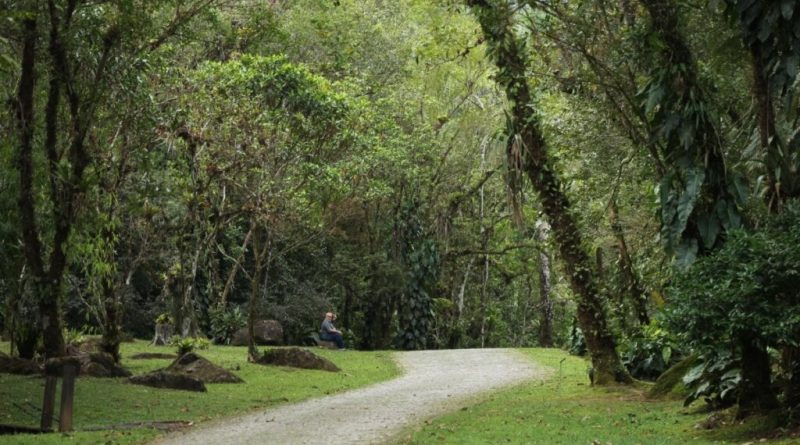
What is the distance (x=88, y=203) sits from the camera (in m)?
16.0

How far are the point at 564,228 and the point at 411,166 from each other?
54.3 ft

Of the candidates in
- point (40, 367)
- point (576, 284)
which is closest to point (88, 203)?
point (40, 367)

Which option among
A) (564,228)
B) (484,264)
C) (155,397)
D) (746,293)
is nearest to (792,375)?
(746,293)

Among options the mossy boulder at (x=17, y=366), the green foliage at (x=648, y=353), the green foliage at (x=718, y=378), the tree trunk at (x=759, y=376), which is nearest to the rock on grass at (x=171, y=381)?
the mossy boulder at (x=17, y=366)

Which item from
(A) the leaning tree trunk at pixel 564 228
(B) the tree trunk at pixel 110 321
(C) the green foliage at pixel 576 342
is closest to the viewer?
(A) the leaning tree trunk at pixel 564 228

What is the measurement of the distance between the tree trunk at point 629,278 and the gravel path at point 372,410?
8.87ft

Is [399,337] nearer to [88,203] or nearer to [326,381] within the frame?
[326,381]

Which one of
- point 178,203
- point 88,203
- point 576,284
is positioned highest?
point 178,203

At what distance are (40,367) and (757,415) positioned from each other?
13.3 meters

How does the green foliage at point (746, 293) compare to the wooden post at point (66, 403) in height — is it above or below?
above

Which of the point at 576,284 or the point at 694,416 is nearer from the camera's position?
the point at 694,416

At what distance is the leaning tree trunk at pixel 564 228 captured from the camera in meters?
16.4

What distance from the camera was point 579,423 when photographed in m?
12.3

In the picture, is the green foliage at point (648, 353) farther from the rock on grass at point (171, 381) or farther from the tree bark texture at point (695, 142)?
the rock on grass at point (171, 381)
